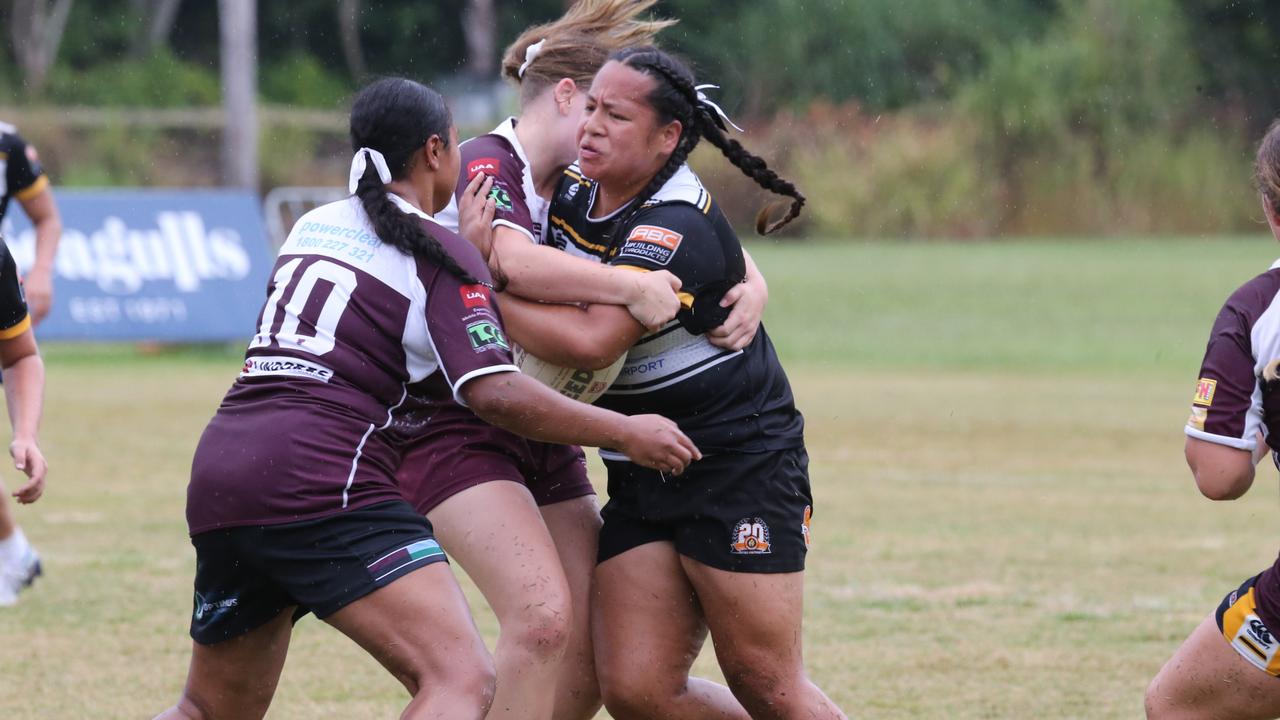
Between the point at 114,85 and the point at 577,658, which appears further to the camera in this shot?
the point at 114,85

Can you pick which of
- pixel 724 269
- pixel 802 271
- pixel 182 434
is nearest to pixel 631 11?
pixel 724 269

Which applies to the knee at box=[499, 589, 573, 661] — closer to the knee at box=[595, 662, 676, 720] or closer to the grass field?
the knee at box=[595, 662, 676, 720]

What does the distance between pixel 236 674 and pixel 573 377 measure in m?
1.10

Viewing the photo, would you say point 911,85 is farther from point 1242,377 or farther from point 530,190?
point 1242,377

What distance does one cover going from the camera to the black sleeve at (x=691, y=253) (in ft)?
13.9

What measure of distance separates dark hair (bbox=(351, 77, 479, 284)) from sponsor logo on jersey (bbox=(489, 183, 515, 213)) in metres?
0.38

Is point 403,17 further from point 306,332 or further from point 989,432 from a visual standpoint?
point 306,332

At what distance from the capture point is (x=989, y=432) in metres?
13.0

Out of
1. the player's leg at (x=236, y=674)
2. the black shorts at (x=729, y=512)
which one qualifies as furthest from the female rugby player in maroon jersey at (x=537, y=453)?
the player's leg at (x=236, y=674)

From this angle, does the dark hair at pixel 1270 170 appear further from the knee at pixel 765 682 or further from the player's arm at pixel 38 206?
the player's arm at pixel 38 206

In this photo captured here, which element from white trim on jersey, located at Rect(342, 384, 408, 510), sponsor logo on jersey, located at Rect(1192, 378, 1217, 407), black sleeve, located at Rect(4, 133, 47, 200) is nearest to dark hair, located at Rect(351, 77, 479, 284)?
white trim on jersey, located at Rect(342, 384, 408, 510)

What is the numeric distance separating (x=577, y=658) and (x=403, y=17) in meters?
45.9

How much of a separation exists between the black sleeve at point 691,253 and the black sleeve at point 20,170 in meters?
5.43

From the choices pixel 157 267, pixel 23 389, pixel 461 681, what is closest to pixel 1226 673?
pixel 461 681
